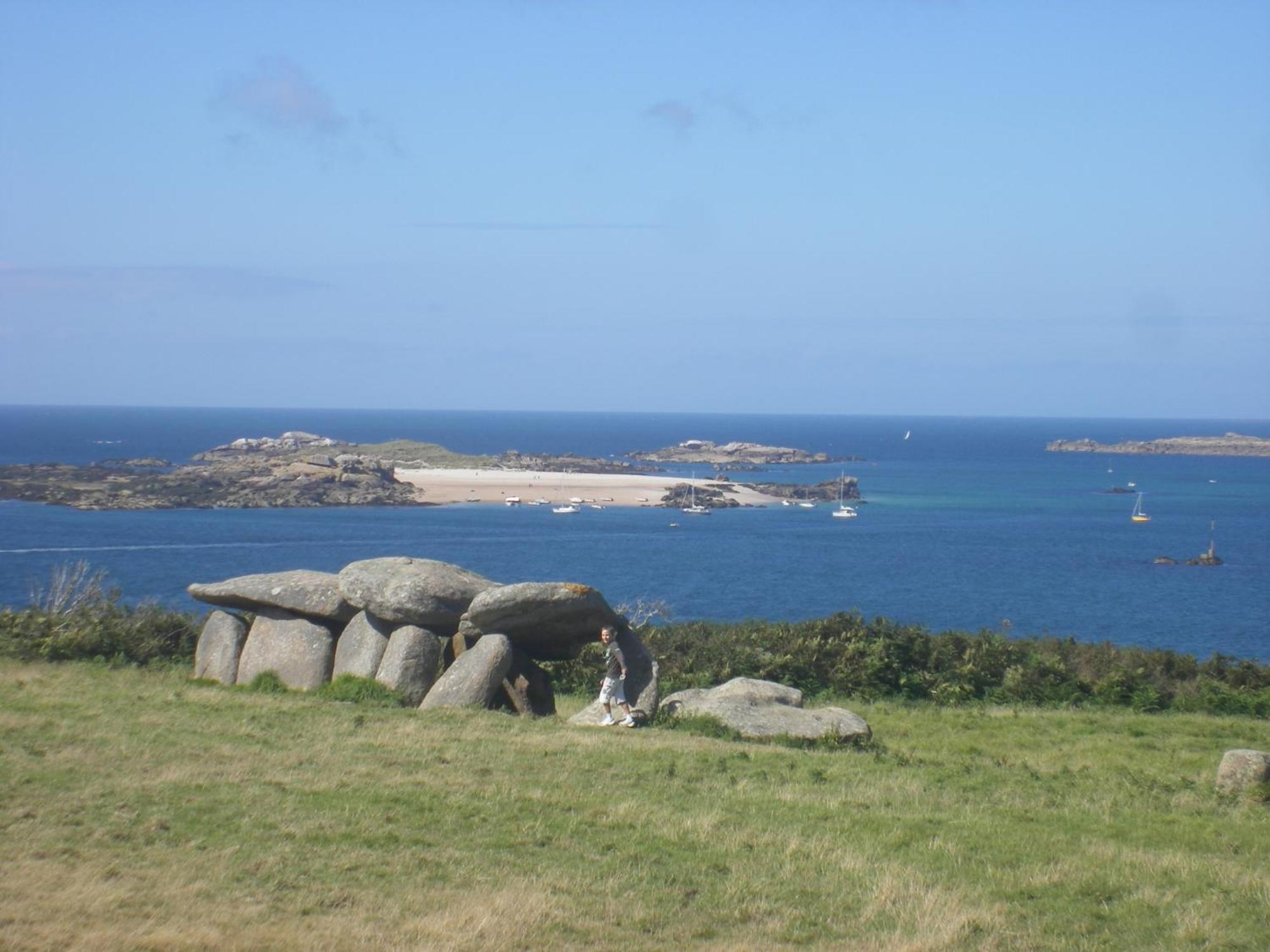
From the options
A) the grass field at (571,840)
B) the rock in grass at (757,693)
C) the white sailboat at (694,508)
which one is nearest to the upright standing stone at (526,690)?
the grass field at (571,840)

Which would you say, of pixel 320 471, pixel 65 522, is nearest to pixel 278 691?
pixel 65 522

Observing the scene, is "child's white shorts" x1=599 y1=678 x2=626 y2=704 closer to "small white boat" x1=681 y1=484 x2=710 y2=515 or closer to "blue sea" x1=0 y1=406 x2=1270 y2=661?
"blue sea" x1=0 y1=406 x2=1270 y2=661

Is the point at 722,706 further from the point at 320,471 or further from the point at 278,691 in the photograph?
the point at 320,471

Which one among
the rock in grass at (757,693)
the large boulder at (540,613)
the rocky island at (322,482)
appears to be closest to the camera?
the rock in grass at (757,693)

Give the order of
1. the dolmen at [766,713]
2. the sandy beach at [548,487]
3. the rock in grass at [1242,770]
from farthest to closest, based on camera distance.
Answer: the sandy beach at [548,487] < the dolmen at [766,713] < the rock in grass at [1242,770]

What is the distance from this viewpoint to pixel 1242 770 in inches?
581

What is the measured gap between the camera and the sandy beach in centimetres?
11925

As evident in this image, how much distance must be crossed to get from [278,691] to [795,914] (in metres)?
13.1

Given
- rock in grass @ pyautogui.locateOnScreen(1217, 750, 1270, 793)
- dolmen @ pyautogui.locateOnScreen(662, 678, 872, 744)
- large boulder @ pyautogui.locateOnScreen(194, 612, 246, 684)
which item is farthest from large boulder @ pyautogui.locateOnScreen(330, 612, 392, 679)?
rock in grass @ pyautogui.locateOnScreen(1217, 750, 1270, 793)

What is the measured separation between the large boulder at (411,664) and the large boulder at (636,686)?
8.05 ft

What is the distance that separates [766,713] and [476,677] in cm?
448

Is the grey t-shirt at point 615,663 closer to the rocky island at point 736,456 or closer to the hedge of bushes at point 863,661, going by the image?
the hedge of bushes at point 863,661

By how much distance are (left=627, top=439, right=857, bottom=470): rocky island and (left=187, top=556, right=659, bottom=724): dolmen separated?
160452mm

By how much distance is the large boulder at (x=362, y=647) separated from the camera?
20484mm
